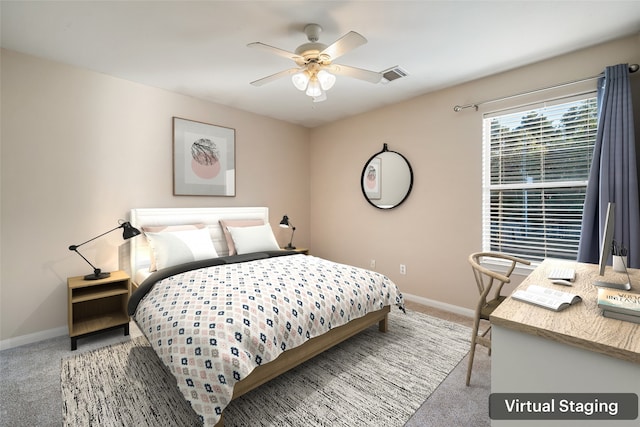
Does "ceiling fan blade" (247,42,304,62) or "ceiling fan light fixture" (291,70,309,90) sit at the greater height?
"ceiling fan blade" (247,42,304,62)

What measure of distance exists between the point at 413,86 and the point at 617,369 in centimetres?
296

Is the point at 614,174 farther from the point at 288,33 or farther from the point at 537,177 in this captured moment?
the point at 288,33

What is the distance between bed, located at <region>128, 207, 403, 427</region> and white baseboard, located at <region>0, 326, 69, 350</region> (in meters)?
0.75

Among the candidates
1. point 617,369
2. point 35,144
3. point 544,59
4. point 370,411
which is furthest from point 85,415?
point 544,59

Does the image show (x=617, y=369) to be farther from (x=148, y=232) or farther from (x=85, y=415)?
(x=148, y=232)

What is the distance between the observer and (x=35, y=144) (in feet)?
8.38

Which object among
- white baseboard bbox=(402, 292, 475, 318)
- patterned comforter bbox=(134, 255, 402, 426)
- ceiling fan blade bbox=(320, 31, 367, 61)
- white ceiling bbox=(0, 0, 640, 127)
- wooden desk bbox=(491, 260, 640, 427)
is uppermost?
white ceiling bbox=(0, 0, 640, 127)

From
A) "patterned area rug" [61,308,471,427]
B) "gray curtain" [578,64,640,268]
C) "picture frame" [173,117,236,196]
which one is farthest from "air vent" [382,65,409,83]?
"patterned area rug" [61,308,471,427]

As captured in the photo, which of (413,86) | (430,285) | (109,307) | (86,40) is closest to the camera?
(86,40)

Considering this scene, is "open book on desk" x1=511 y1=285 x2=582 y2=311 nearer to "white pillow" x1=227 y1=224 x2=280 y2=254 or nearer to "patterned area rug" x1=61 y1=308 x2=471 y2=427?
"patterned area rug" x1=61 y1=308 x2=471 y2=427

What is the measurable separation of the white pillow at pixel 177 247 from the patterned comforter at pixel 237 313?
42cm

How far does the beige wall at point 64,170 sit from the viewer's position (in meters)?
2.47

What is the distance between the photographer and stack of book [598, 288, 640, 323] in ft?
3.50

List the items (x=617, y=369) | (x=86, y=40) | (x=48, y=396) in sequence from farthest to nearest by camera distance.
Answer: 1. (x=86, y=40)
2. (x=48, y=396)
3. (x=617, y=369)
